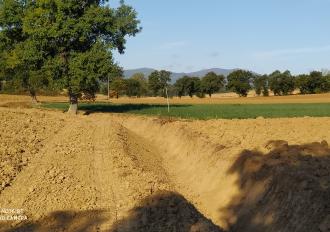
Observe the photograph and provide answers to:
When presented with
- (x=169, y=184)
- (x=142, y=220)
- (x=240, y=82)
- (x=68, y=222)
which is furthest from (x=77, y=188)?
(x=240, y=82)

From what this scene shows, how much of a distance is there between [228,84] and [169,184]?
13276 cm

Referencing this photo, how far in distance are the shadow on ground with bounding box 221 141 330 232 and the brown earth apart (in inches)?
1.3

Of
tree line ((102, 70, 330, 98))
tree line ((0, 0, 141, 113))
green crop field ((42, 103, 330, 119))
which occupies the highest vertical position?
tree line ((0, 0, 141, 113))

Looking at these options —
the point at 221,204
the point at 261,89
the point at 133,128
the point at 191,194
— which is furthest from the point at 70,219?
the point at 261,89

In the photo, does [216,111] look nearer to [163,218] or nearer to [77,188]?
[77,188]

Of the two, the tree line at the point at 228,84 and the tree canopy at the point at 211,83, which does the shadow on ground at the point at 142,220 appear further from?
the tree canopy at the point at 211,83

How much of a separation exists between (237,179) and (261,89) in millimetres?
132840

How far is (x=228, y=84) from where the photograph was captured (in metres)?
149

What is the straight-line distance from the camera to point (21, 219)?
1123cm

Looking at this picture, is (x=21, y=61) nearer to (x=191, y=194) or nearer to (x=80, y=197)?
(x=191, y=194)

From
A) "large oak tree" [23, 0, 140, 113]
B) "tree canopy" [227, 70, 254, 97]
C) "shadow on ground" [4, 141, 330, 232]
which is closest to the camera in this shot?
"shadow on ground" [4, 141, 330, 232]

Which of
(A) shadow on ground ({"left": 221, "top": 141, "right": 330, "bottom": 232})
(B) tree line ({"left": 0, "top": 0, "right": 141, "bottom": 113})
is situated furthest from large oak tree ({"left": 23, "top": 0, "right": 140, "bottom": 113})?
(A) shadow on ground ({"left": 221, "top": 141, "right": 330, "bottom": 232})

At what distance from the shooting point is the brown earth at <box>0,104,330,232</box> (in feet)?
36.9

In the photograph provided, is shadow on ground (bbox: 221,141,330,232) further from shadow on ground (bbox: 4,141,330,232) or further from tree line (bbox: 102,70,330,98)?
tree line (bbox: 102,70,330,98)
